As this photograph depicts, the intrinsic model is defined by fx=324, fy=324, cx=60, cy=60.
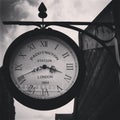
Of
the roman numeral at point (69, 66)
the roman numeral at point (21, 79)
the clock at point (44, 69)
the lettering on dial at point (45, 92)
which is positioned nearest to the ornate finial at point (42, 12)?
the clock at point (44, 69)

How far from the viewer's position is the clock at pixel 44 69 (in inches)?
131

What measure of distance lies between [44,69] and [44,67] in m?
0.02

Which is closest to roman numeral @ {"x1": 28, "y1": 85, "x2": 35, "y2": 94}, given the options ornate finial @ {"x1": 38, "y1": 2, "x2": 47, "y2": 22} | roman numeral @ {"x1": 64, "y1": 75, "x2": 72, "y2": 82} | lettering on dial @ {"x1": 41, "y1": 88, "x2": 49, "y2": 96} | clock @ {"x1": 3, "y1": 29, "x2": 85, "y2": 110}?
clock @ {"x1": 3, "y1": 29, "x2": 85, "y2": 110}

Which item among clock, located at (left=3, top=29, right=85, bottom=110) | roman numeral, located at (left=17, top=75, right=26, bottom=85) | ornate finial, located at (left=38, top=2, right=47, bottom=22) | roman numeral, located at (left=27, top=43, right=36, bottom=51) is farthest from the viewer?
ornate finial, located at (left=38, top=2, right=47, bottom=22)

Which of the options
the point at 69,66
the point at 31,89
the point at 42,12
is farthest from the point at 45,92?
the point at 42,12

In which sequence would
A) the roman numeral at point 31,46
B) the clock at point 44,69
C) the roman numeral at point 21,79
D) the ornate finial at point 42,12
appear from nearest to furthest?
the clock at point 44,69 → the roman numeral at point 21,79 → the roman numeral at point 31,46 → the ornate finial at point 42,12

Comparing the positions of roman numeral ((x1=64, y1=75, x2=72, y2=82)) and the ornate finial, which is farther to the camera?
the ornate finial

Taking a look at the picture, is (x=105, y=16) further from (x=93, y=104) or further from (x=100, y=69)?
(x=93, y=104)

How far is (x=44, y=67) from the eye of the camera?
3545 mm

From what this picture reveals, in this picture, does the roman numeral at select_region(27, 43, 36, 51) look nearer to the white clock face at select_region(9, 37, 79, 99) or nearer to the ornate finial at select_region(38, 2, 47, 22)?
the white clock face at select_region(9, 37, 79, 99)

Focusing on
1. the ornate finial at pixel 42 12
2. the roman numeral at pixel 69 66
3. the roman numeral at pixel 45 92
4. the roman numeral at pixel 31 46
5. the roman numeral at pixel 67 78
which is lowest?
the roman numeral at pixel 45 92

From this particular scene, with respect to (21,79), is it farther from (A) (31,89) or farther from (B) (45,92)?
(B) (45,92)

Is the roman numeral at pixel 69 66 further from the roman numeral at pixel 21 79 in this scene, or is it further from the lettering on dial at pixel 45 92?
the roman numeral at pixel 21 79

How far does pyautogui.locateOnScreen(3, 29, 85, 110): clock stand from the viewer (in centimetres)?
333
